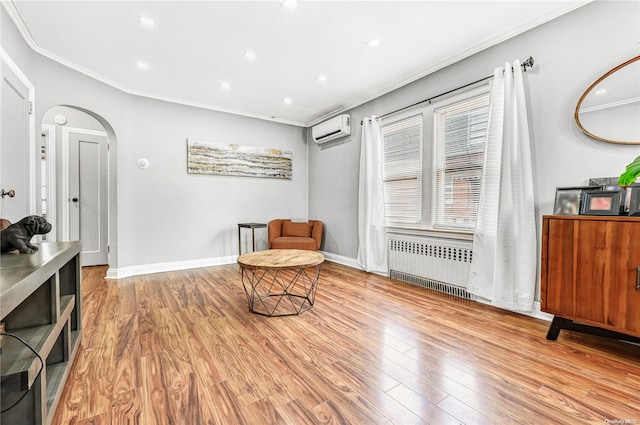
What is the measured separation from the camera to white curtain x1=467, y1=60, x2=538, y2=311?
2438mm

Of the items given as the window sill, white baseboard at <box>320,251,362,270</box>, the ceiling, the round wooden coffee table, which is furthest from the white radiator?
the ceiling

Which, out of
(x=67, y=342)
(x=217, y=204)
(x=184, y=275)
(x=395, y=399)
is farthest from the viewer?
(x=217, y=204)

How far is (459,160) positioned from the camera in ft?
10.2

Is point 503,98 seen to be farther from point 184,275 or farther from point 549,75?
point 184,275

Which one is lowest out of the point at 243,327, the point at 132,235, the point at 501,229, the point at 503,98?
the point at 243,327

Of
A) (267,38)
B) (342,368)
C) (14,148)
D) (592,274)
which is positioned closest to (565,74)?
(592,274)

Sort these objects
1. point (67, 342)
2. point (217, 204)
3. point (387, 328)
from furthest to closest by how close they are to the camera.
Answer: 1. point (217, 204)
2. point (387, 328)
3. point (67, 342)

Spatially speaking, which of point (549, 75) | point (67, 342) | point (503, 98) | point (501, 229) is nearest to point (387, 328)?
point (501, 229)

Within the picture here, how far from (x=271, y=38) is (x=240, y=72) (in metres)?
0.86

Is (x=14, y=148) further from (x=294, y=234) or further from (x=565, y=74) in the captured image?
(x=565, y=74)

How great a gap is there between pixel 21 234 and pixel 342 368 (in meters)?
1.92

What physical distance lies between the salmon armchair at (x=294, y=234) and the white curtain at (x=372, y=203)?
0.86 metres

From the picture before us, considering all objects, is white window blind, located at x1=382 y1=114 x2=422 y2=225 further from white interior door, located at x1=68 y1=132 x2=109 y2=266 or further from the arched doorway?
white interior door, located at x1=68 y1=132 x2=109 y2=266

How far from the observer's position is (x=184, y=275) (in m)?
3.96
